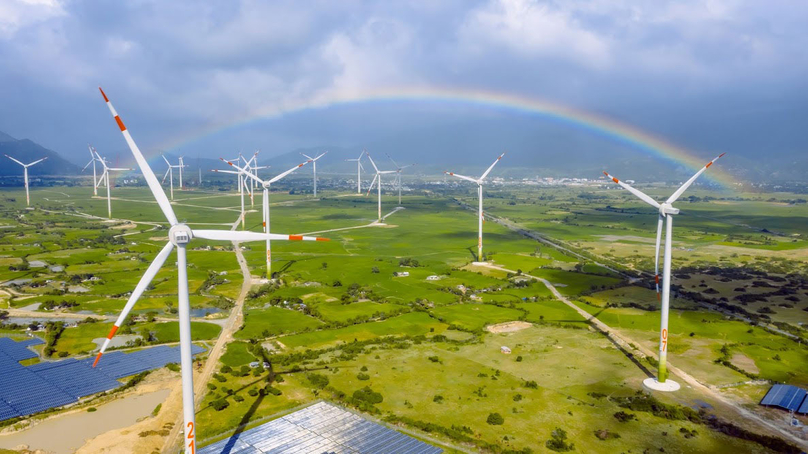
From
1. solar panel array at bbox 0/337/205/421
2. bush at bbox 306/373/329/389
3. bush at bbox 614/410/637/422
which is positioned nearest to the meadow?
bush at bbox 614/410/637/422

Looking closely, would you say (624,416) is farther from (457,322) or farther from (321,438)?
(457,322)

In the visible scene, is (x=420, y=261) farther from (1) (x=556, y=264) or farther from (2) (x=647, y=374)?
(2) (x=647, y=374)

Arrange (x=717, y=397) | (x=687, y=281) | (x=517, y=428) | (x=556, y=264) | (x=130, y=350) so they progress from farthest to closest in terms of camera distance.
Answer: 1. (x=556, y=264)
2. (x=687, y=281)
3. (x=130, y=350)
4. (x=717, y=397)
5. (x=517, y=428)

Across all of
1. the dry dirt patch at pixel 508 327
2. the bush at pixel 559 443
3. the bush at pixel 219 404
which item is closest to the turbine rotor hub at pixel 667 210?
the bush at pixel 559 443

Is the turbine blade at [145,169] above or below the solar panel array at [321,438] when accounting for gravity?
above

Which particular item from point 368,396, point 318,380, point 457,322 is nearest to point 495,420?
point 368,396

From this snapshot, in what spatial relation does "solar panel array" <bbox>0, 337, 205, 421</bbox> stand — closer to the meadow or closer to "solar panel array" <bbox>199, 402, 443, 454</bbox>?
the meadow

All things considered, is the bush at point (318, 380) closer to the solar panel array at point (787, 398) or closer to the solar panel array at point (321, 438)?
the solar panel array at point (321, 438)

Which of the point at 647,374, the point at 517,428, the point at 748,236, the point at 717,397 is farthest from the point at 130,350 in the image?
the point at 748,236
